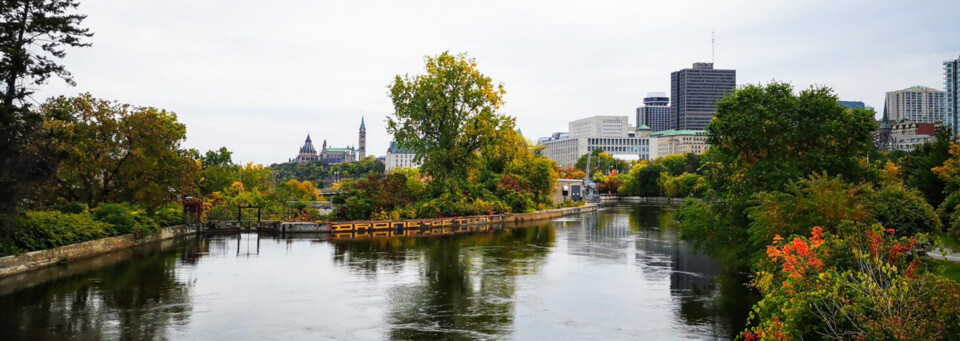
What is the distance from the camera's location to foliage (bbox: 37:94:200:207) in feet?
110

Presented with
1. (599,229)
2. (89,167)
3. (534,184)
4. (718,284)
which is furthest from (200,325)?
(534,184)

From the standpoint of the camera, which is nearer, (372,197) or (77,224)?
(77,224)

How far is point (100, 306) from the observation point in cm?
1903

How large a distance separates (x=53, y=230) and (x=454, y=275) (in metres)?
16.1

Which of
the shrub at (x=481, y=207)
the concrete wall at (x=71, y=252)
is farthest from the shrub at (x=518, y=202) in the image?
the concrete wall at (x=71, y=252)

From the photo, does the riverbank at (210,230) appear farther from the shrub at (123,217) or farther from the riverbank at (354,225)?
the shrub at (123,217)

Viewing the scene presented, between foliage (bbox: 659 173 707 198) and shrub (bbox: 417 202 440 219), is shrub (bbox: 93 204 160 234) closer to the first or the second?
shrub (bbox: 417 202 440 219)

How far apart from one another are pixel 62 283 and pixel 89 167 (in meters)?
13.0

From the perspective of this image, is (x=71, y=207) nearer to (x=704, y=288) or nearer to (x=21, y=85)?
(x=21, y=85)

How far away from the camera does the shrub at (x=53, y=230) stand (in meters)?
25.2

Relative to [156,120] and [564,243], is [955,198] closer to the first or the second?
[564,243]

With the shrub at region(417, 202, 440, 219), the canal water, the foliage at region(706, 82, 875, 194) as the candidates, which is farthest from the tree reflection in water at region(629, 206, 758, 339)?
the shrub at region(417, 202, 440, 219)

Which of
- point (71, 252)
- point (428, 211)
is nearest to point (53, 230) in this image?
point (71, 252)

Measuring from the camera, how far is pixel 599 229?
54.2 metres
